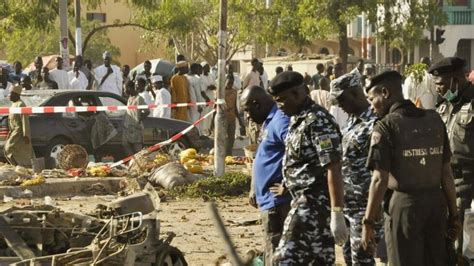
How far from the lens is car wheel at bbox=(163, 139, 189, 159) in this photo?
20.0 m

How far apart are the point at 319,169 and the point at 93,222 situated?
222cm

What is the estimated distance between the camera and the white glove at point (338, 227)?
23.9 feet

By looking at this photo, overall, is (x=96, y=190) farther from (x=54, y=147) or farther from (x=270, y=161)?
(x=270, y=161)

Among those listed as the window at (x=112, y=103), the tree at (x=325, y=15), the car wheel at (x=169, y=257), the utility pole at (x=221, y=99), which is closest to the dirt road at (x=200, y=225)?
the car wheel at (x=169, y=257)

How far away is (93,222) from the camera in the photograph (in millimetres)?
9078

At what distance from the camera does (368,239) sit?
7590 mm

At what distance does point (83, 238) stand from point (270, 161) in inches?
64.8

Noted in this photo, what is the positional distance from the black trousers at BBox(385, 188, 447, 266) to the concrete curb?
29.4 feet

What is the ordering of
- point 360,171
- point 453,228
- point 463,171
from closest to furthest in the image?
point 453,228, point 360,171, point 463,171

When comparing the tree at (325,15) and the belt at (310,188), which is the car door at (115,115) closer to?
the tree at (325,15)

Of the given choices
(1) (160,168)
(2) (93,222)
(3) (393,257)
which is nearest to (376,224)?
(3) (393,257)

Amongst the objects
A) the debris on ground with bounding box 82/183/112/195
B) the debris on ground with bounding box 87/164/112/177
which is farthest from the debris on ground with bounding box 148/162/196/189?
the debris on ground with bounding box 87/164/112/177

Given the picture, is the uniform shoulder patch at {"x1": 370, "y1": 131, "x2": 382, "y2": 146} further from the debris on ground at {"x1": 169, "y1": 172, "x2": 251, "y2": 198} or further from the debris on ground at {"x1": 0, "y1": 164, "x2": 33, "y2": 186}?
the debris on ground at {"x1": 0, "y1": 164, "x2": 33, "y2": 186}

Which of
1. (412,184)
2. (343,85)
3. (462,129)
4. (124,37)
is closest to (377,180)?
(412,184)
